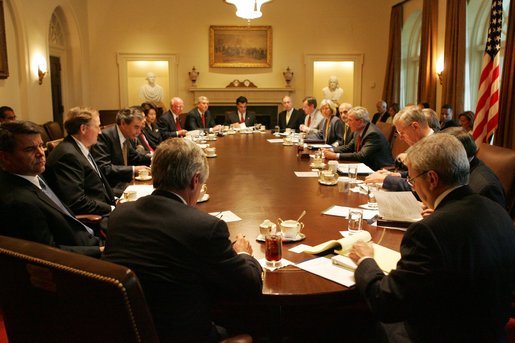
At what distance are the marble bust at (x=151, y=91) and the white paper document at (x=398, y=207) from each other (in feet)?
29.5

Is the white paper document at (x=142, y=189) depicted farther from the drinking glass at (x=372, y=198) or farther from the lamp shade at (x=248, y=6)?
the lamp shade at (x=248, y=6)

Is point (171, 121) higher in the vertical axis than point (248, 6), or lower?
lower

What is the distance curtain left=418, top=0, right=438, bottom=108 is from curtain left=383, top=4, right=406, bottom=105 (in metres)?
1.47

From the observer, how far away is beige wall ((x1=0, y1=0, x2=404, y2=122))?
10633 millimetres

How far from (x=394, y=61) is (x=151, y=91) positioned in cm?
548

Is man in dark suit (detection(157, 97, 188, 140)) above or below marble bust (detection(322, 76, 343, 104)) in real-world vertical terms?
below

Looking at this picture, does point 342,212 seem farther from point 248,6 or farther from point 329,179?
point 248,6

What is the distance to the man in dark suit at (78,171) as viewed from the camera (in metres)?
Answer: 2.97

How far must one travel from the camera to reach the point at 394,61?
32.6 ft

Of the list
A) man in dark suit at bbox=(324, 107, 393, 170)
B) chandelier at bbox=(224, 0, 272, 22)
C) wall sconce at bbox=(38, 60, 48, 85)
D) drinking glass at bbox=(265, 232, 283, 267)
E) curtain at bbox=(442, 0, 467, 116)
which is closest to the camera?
drinking glass at bbox=(265, 232, 283, 267)

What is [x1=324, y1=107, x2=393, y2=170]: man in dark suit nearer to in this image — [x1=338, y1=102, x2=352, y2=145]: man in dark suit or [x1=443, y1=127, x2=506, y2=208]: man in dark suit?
[x1=338, y1=102, x2=352, y2=145]: man in dark suit

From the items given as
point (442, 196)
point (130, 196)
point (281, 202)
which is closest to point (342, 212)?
point (281, 202)

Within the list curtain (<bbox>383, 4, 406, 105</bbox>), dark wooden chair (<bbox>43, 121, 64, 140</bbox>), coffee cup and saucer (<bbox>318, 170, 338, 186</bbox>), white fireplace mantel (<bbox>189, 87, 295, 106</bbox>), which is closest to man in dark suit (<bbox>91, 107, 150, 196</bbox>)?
coffee cup and saucer (<bbox>318, 170, 338, 186</bbox>)

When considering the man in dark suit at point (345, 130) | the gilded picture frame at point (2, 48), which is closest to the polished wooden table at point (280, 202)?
the man in dark suit at point (345, 130)
